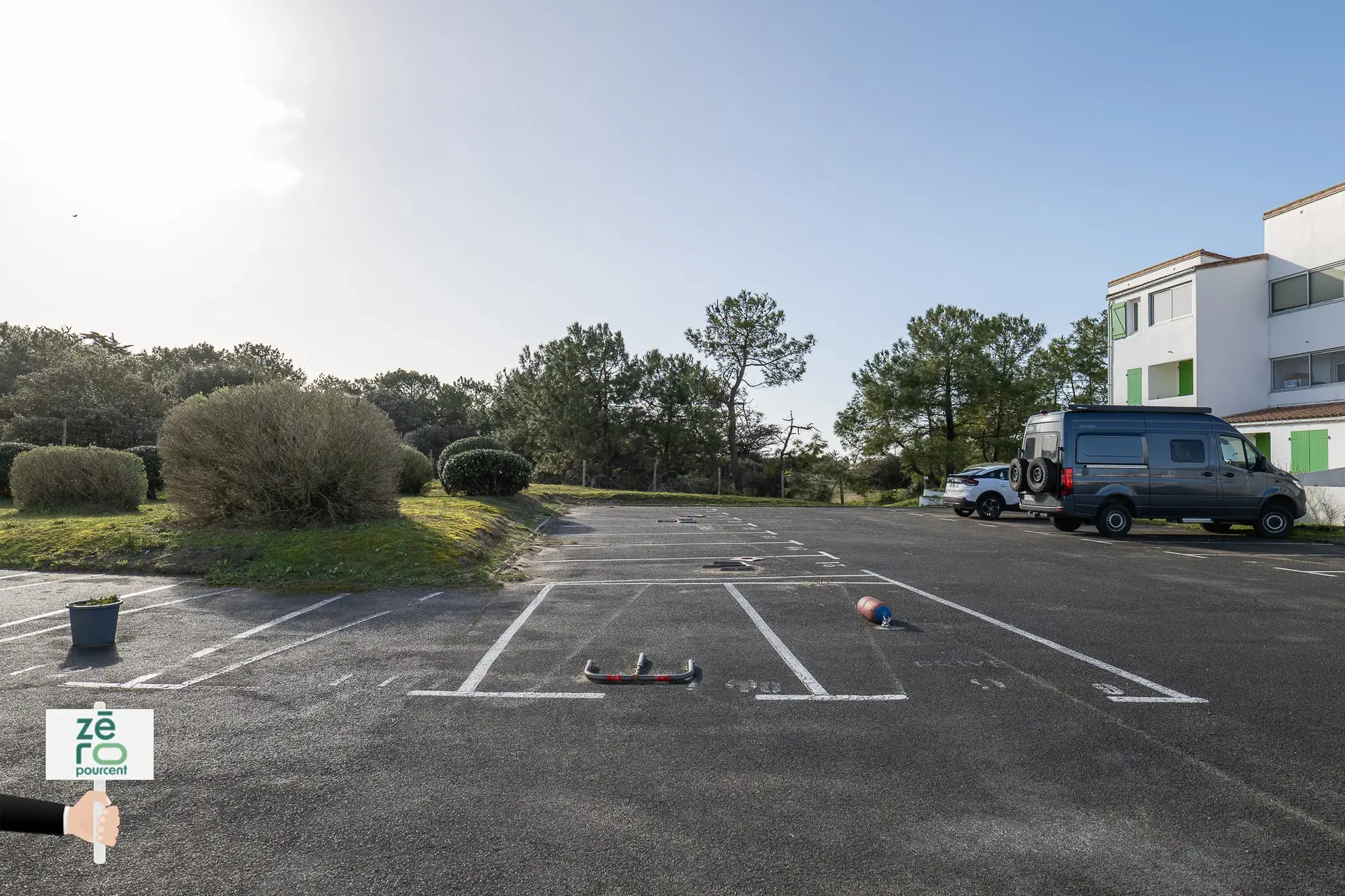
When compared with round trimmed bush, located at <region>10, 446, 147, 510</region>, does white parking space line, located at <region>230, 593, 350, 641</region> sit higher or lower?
lower

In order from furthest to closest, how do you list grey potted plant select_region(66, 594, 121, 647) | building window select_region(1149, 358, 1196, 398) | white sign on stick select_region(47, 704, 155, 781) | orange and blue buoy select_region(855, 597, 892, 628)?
building window select_region(1149, 358, 1196, 398)
orange and blue buoy select_region(855, 597, 892, 628)
grey potted plant select_region(66, 594, 121, 647)
white sign on stick select_region(47, 704, 155, 781)

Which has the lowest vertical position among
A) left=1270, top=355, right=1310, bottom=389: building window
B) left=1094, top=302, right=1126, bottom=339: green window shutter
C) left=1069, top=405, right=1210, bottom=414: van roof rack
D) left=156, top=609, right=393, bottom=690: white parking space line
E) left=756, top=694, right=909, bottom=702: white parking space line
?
left=156, top=609, right=393, bottom=690: white parking space line

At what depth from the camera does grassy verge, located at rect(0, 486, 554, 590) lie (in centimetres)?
1107

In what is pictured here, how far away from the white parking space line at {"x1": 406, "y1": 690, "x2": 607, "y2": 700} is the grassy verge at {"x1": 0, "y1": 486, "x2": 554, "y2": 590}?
5062mm

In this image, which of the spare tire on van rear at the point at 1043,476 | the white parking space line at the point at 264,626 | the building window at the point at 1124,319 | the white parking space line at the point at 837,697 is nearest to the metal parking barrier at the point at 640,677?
the white parking space line at the point at 837,697

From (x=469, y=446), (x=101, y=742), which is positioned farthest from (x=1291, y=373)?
(x=101, y=742)

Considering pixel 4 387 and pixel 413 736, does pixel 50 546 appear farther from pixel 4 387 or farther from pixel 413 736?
pixel 4 387

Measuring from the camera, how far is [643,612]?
9.02 metres

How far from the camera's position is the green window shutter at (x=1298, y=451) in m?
25.1

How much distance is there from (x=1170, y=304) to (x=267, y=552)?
31.1 m

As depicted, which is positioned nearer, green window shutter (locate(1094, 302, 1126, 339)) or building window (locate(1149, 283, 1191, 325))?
building window (locate(1149, 283, 1191, 325))

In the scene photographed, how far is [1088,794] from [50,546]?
14.3 meters

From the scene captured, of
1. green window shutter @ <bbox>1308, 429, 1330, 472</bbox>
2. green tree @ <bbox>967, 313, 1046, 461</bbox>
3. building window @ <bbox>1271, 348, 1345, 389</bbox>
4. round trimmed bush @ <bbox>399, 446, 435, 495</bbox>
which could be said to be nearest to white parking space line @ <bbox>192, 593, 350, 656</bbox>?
round trimmed bush @ <bbox>399, 446, 435, 495</bbox>

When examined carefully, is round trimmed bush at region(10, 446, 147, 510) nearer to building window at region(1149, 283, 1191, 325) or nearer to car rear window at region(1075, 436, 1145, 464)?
car rear window at region(1075, 436, 1145, 464)
